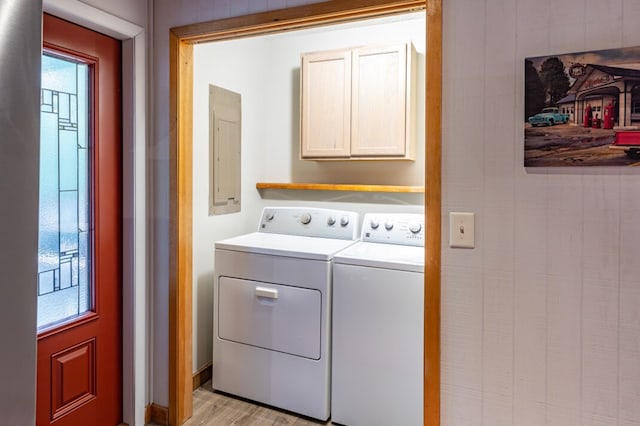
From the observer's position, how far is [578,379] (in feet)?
4.47

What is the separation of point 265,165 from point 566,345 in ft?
7.88

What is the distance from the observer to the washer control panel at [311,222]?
2.67 metres

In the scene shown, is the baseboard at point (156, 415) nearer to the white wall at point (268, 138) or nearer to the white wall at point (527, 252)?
the white wall at point (268, 138)

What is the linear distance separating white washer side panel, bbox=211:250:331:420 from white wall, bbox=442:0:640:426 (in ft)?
2.51

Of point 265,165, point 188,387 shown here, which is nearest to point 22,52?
point 188,387

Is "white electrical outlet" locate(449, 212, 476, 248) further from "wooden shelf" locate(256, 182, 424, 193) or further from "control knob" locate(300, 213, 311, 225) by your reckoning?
"control knob" locate(300, 213, 311, 225)

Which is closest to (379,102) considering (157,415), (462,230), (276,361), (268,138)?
(268,138)

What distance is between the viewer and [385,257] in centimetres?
210

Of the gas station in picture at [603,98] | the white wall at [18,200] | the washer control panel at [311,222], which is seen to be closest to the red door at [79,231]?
the washer control panel at [311,222]

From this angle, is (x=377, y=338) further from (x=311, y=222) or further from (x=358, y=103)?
(x=358, y=103)

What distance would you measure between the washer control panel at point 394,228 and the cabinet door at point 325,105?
0.47 metres

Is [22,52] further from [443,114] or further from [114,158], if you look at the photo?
[114,158]

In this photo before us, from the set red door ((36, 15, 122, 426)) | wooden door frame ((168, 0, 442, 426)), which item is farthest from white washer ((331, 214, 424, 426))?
red door ((36, 15, 122, 426))

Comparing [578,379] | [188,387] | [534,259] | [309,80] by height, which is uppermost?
[309,80]
